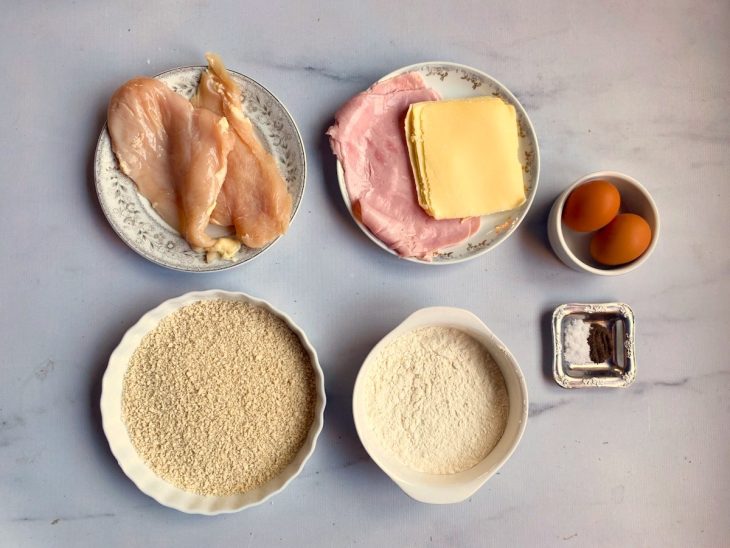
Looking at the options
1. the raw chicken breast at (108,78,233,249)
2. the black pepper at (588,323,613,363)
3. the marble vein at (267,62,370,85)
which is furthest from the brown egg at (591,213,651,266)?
the raw chicken breast at (108,78,233,249)

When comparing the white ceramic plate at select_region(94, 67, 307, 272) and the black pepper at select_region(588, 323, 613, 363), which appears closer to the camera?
the white ceramic plate at select_region(94, 67, 307, 272)

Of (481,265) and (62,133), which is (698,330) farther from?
(62,133)

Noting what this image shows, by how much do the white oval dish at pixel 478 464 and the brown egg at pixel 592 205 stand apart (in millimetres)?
282

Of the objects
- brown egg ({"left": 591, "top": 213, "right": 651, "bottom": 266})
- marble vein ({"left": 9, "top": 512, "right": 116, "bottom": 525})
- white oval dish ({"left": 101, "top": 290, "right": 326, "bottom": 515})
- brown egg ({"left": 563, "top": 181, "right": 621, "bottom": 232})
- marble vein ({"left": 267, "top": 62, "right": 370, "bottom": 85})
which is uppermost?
marble vein ({"left": 267, "top": 62, "right": 370, "bottom": 85})

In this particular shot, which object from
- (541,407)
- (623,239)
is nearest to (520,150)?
(623,239)

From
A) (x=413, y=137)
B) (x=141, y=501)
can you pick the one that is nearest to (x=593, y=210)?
(x=413, y=137)

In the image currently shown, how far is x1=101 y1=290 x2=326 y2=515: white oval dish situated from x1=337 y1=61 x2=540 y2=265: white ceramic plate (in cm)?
31

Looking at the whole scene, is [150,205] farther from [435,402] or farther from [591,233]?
[591,233]

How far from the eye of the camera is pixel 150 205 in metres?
1.19

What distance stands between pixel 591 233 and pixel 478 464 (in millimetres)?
522

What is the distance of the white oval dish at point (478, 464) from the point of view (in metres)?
1.13

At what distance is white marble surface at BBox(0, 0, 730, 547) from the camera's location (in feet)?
3.99

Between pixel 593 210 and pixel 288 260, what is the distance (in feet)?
1.97

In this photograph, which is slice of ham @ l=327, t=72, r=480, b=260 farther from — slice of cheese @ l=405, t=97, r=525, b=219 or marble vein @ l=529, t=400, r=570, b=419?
marble vein @ l=529, t=400, r=570, b=419
